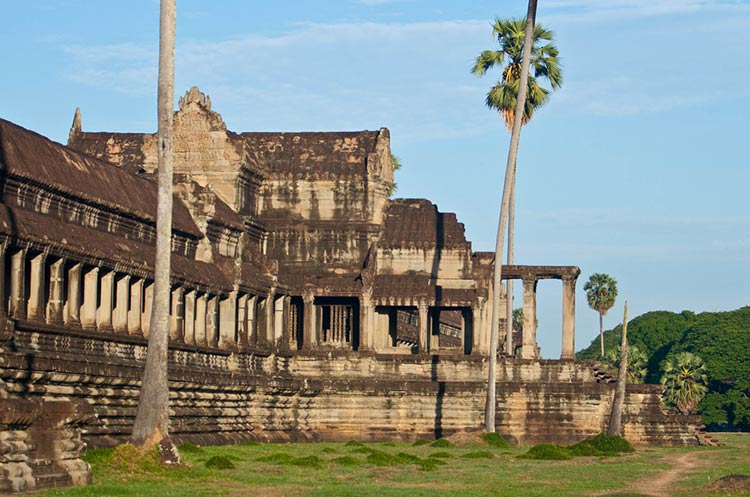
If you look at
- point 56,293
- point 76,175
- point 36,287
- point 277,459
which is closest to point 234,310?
point 76,175

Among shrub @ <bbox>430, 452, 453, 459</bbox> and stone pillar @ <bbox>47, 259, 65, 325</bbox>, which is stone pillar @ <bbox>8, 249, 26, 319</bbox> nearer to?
stone pillar @ <bbox>47, 259, 65, 325</bbox>

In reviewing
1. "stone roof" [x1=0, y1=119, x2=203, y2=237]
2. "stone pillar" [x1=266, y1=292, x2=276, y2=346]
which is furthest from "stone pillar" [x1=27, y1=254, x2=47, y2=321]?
"stone pillar" [x1=266, y1=292, x2=276, y2=346]

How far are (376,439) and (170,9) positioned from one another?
1260 inches

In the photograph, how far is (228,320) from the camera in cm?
6894

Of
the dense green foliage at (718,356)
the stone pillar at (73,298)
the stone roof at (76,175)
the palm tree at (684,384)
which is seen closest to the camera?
the stone roof at (76,175)

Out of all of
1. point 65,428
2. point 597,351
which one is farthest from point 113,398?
point 597,351

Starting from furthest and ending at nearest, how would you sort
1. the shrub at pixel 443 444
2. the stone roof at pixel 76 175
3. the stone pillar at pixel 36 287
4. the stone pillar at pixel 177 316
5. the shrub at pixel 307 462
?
the shrub at pixel 443 444 → the stone pillar at pixel 177 316 → the stone roof at pixel 76 175 → the stone pillar at pixel 36 287 → the shrub at pixel 307 462

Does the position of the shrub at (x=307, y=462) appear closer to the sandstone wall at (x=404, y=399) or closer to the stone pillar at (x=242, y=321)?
the sandstone wall at (x=404, y=399)

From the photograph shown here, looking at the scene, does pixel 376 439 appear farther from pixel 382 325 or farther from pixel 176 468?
pixel 176 468

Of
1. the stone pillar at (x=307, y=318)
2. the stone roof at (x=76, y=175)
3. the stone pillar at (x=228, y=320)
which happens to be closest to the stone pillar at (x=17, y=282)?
the stone roof at (x=76, y=175)

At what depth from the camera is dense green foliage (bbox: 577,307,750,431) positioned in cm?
13238

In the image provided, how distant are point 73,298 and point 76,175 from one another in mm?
5945

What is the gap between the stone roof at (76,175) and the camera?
53.0 m

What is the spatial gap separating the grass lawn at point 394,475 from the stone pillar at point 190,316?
7770mm
